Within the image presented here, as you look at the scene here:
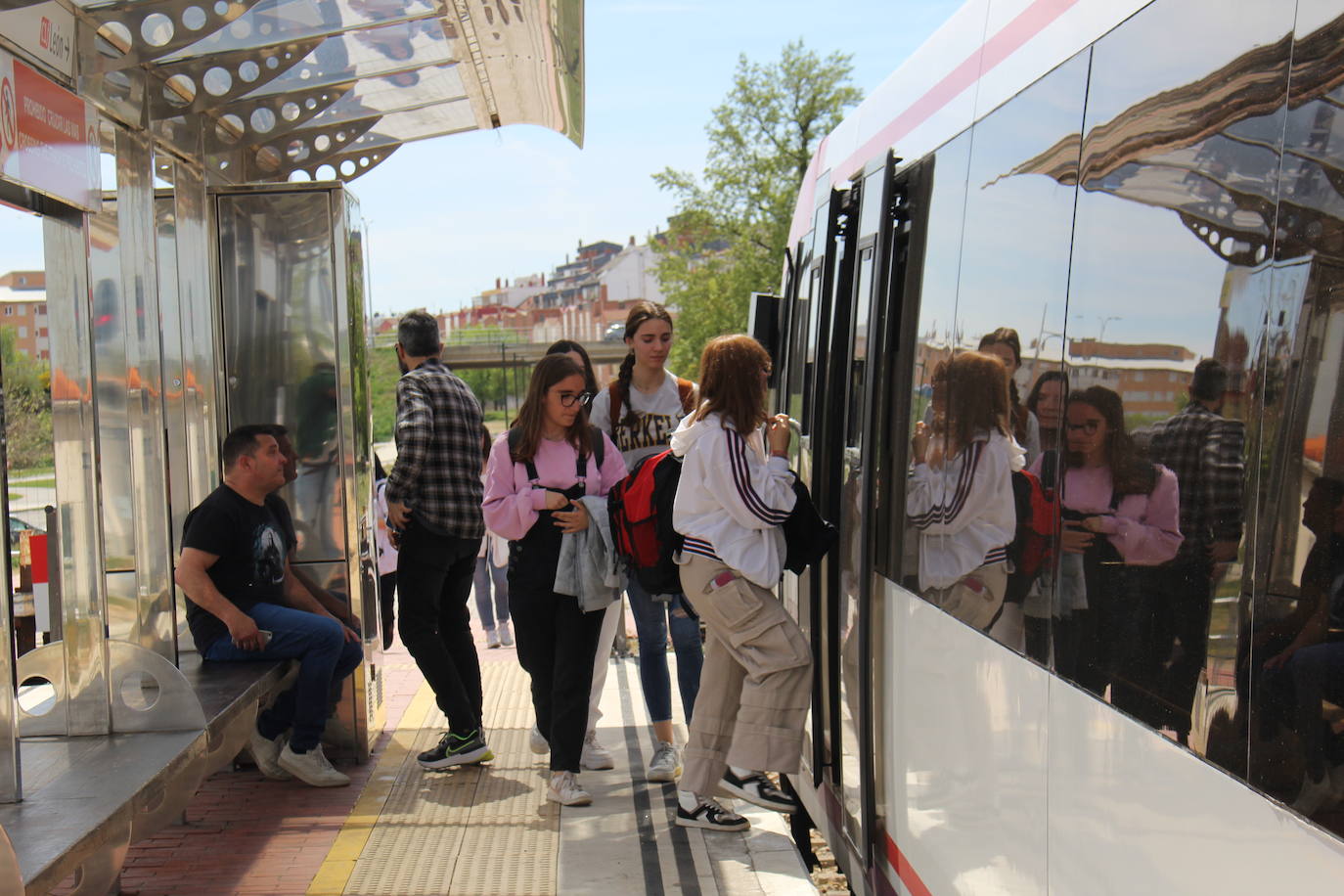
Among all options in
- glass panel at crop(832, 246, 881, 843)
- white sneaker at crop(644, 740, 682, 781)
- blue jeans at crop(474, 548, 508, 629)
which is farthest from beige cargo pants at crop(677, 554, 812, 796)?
blue jeans at crop(474, 548, 508, 629)

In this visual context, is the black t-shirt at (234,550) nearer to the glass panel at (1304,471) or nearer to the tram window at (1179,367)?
the tram window at (1179,367)

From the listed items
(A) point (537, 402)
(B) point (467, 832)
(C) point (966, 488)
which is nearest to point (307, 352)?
(A) point (537, 402)

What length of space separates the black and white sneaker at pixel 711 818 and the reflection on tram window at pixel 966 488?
2032mm

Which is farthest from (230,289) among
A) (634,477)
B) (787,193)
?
(787,193)

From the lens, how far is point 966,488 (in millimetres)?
3254

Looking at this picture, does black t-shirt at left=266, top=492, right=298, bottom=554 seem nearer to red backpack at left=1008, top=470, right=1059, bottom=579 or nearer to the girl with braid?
the girl with braid

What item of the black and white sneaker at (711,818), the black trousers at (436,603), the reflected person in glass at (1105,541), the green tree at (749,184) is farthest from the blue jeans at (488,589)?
the green tree at (749,184)

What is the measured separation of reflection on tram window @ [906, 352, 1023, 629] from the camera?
3037 millimetres

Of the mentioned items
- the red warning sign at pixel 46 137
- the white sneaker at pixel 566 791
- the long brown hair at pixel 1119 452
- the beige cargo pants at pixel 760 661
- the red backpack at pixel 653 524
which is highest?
the red warning sign at pixel 46 137

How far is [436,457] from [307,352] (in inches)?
35.0

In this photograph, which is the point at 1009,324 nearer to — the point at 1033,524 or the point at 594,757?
the point at 1033,524

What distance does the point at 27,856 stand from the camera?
11.3 feet

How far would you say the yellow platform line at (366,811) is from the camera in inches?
194

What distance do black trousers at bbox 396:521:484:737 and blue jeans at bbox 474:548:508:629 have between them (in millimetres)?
3273
